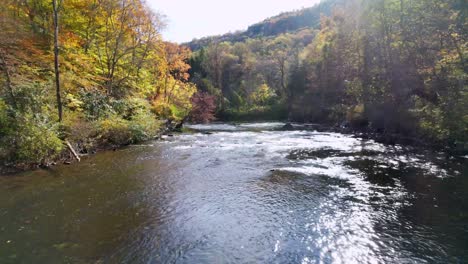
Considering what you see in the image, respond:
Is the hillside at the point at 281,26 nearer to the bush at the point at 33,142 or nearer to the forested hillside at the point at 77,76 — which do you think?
the forested hillside at the point at 77,76

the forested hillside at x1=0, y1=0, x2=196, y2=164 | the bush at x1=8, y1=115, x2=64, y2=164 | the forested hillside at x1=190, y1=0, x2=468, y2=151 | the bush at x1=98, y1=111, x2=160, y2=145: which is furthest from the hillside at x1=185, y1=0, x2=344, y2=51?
A: the bush at x1=8, y1=115, x2=64, y2=164

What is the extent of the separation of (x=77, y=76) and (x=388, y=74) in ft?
78.7

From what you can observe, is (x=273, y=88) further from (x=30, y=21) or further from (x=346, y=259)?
(x=346, y=259)

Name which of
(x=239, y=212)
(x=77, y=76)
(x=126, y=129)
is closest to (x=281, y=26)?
(x=77, y=76)

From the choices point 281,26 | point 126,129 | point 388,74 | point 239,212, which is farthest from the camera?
point 281,26

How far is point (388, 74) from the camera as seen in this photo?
25.0m

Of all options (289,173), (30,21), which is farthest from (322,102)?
(30,21)

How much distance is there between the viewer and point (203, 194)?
10.9m

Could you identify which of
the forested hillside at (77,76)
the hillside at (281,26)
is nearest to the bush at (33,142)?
the forested hillside at (77,76)

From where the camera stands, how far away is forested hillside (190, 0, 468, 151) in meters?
17.1

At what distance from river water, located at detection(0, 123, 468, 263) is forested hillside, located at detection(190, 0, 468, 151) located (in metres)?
4.36

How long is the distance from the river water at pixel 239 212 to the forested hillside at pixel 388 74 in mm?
4357

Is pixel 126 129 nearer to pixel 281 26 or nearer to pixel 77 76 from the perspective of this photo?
pixel 77 76

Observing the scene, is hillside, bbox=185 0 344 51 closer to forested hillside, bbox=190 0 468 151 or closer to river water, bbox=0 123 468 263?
forested hillside, bbox=190 0 468 151
